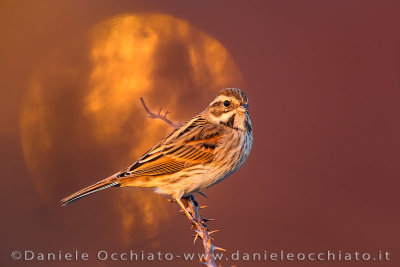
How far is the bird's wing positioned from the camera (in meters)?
5.06

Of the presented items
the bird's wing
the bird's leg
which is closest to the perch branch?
the bird's leg

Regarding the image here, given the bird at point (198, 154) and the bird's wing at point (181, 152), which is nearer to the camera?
the bird at point (198, 154)

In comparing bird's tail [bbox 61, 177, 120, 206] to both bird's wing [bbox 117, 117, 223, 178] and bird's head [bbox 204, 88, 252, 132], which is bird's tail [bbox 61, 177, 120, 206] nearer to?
bird's wing [bbox 117, 117, 223, 178]

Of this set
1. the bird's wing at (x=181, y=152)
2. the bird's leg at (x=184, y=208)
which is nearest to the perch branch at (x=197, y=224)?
the bird's leg at (x=184, y=208)

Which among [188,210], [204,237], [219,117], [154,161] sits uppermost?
[219,117]

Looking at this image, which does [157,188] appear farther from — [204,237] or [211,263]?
[211,263]

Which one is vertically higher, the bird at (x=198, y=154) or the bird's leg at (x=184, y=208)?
the bird at (x=198, y=154)

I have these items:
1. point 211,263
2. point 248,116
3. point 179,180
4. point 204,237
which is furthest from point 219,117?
point 211,263

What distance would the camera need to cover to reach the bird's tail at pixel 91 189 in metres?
4.30

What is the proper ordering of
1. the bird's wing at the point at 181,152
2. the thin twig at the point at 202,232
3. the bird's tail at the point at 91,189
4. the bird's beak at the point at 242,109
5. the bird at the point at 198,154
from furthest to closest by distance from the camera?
1. the bird's wing at the point at 181,152
2. the bird at the point at 198,154
3. the bird's beak at the point at 242,109
4. the bird's tail at the point at 91,189
5. the thin twig at the point at 202,232

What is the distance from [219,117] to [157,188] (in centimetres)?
114

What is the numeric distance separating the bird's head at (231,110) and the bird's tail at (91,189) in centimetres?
141

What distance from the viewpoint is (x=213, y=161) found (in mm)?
4945

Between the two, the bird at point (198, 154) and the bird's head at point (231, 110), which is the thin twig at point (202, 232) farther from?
the bird's head at point (231, 110)
